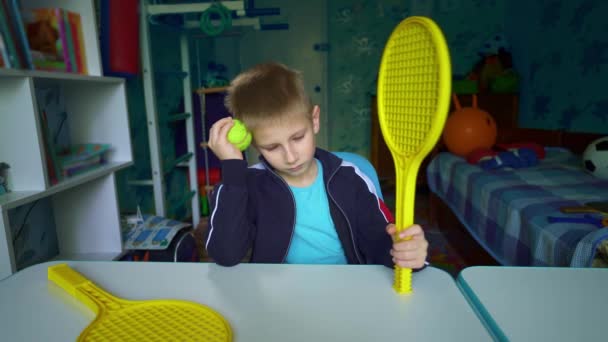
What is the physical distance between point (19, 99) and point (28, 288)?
771 millimetres

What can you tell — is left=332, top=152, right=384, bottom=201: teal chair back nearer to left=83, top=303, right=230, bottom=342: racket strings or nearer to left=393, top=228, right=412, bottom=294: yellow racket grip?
left=393, top=228, right=412, bottom=294: yellow racket grip

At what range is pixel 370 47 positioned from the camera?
4199 millimetres

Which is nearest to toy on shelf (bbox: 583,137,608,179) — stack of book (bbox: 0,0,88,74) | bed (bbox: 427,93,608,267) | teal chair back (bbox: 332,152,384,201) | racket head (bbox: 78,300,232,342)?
bed (bbox: 427,93,608,267)

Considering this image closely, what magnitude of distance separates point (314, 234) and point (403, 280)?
20.0 inches

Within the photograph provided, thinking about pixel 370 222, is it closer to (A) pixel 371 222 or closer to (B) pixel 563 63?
(A) pixel 371 222

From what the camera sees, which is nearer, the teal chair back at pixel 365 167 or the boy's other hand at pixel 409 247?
the boy's other hand at pixel 409 247

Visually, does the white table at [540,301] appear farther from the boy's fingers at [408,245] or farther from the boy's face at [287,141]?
the boy's face at [287,141]

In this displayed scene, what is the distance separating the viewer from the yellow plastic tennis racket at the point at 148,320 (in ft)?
1.47

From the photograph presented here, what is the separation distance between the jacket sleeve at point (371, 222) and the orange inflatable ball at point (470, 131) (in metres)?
1.89

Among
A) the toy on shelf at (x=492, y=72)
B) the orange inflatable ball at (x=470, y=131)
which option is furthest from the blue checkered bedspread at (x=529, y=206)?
the toy on shelf at (x=492, y=72)

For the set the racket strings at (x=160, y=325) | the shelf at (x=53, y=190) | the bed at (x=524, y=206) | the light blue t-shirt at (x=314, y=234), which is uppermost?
the shelf at (x=53, y=190)

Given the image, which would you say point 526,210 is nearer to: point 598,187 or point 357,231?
point 598,187

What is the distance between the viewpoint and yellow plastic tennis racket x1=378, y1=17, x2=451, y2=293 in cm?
45

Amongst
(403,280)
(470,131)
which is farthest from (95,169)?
(470,131)
